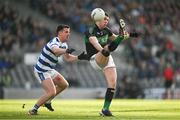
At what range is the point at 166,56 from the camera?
133 ft

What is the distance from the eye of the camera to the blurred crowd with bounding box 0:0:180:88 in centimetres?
3778

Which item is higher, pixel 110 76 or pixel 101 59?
pixel 101 59

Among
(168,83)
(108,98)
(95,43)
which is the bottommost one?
(168,83)

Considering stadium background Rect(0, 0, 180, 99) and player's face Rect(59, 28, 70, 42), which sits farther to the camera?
stadium background Rect(0, 0, 180, 99)

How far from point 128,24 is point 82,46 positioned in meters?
3.43

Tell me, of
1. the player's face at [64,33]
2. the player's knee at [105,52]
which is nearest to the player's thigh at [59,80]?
the player's face at [64,33]

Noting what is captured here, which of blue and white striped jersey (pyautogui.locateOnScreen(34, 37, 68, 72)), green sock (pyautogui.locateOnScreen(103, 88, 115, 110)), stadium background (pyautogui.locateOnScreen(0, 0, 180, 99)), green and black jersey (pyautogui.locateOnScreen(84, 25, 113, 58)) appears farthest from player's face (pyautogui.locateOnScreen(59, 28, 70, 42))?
stadium background (pyautogui.locateOnScreen(0, 0, 180, 99))

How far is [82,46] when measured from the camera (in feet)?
135

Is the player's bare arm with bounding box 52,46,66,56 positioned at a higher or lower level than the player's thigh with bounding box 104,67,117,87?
higher

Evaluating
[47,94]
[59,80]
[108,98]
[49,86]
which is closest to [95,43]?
[108,98]

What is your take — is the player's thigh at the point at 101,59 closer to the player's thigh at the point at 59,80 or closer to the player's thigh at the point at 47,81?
the player's thigh at the point at 47,81

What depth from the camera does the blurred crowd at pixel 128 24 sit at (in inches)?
1487

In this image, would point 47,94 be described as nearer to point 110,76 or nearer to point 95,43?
point 110,76

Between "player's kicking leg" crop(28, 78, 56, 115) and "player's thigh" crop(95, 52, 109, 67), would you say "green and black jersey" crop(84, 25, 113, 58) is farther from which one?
"player's kicking leg" crop(28, 78, 56, 115)
